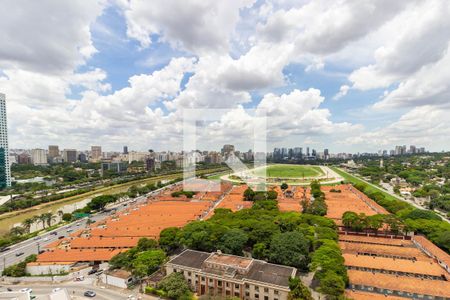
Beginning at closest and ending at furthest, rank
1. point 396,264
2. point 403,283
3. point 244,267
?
point 403,283 < point 244,267 < point 396,264

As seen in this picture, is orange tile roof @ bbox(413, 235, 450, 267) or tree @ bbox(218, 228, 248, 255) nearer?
orange tile roof @ bbox(413, 235, 450, 267)

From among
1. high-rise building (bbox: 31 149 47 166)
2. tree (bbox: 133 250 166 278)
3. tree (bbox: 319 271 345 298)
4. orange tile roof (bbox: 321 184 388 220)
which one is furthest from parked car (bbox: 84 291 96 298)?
high-rise building (bbox: 31 149 47 166)

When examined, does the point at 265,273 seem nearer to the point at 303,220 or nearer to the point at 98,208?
the point at 303,220

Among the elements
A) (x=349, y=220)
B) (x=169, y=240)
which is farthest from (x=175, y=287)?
(x=349, y=220)

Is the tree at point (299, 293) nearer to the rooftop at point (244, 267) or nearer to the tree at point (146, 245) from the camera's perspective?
the rooftop at point (244, 267)

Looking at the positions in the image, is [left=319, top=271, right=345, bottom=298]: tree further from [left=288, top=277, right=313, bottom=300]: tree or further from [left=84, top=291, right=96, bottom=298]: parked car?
[left=84, top=291, right=96, bottom=298]: parked car

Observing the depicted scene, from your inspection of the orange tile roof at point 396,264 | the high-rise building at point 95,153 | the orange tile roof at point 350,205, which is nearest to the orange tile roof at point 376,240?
the orange tile roof at point 396,264

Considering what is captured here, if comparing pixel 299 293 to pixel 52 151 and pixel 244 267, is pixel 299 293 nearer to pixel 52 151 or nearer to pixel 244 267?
pixel 244 267
